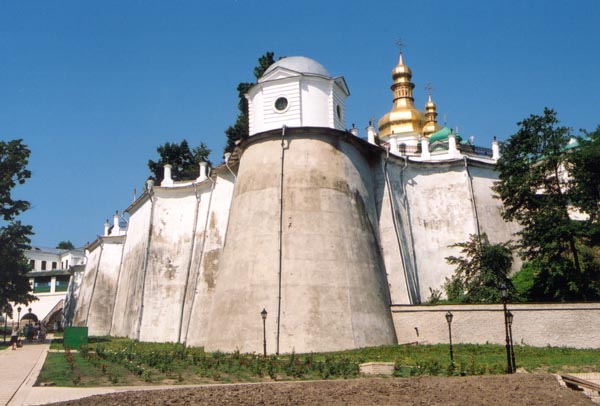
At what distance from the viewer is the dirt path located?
43.2ft

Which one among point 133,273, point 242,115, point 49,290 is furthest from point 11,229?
point 49,290

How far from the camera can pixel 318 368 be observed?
1995 cm

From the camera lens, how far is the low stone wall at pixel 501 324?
26531 mm

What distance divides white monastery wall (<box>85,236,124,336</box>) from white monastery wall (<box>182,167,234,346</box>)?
648 inches

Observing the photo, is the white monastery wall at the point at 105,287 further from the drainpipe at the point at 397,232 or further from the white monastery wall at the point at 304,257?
the drainpipe at the point at 397,232

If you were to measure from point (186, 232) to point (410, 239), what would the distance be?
1409 cm

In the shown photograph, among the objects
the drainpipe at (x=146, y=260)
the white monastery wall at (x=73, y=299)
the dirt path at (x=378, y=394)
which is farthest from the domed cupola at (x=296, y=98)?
the white monastery wall at (x=73, y=299)

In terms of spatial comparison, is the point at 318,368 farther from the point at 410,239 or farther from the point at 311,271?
the point at 410,239

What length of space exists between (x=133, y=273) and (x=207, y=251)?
11.0 m

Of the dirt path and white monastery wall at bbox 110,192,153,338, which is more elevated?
white monastery wall at bbox 110,192,153,338

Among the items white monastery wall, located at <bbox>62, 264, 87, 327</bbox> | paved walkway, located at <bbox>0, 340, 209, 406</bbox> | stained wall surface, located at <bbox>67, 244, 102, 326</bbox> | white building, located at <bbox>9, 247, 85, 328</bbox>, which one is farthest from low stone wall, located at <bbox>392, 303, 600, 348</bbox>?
white building, located at <bbox>9, 247, 85, 328</bbox>

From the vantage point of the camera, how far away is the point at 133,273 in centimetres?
4581

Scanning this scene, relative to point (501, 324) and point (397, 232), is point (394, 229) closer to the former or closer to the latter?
point (397, 232)

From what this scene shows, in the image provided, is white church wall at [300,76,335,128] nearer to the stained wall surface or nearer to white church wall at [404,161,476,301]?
white church wall at [404,161,476,301]
